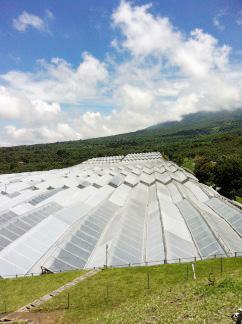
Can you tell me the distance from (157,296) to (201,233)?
54.0 feet

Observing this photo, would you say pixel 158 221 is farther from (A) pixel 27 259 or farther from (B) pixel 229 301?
(B) pixel 229 301

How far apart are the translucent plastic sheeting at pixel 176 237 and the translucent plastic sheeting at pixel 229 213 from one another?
22.1ft

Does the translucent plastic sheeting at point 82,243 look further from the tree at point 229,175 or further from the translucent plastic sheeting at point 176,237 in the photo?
the tree at point 229,175

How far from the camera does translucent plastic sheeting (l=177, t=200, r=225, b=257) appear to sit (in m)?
35.9

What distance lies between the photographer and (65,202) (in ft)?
204

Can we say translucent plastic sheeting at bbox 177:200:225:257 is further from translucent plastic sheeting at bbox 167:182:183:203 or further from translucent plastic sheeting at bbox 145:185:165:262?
translucent plastic sheeting at bbox 167:182:183:203

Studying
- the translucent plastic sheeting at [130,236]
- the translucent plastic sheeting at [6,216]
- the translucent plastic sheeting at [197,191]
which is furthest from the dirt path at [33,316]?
the translucent plastic sheeting at [197,191]

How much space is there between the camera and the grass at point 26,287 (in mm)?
27531

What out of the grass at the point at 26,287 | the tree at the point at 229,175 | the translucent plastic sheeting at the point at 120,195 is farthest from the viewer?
the tree at the point at 229,175

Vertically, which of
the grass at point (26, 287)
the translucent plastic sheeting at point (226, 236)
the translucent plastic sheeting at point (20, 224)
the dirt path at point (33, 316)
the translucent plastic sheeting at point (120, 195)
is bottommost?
the dirt path at point (33, 316)

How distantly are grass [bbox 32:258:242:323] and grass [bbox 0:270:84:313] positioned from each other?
1.90 meters

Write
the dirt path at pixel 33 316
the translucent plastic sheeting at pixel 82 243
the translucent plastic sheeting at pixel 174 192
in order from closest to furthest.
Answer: the dirt path at pixel 33 316 → the translucent plastic sheeting at pixel 82 243 → the translucent plastic sheeting at pixel 174 192

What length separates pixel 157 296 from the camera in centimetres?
2572

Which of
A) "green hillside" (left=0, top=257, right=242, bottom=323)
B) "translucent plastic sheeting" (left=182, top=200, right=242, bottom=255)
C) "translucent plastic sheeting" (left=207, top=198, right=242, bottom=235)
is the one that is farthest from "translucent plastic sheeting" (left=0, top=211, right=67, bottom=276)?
"translucent plastic sheeting" (left=207, top=198, right=242, bottom=235)
